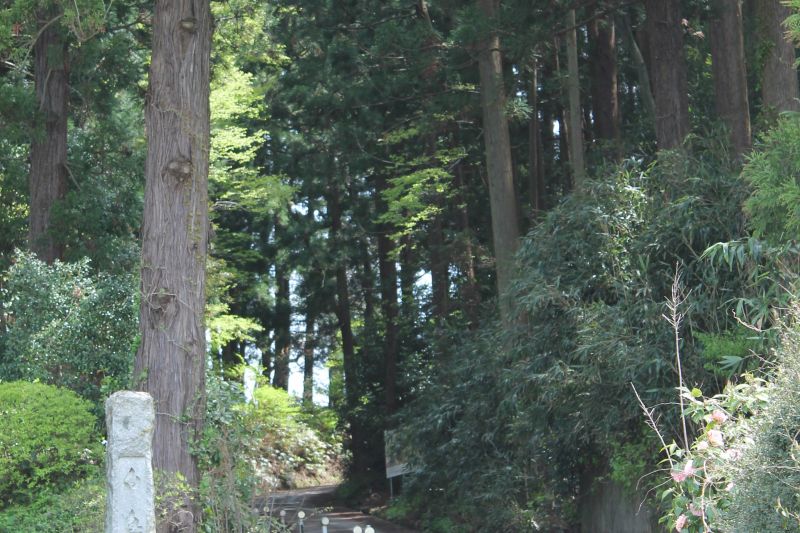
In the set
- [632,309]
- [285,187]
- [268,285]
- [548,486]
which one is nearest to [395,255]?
[285,187]

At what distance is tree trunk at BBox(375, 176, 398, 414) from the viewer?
2662 cm

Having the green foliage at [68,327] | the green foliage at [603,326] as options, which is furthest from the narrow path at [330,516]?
the green foliage at [603,326]

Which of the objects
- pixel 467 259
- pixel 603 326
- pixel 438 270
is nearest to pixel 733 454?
pixel 603 326

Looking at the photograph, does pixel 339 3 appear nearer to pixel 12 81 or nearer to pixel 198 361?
pixel 12 81

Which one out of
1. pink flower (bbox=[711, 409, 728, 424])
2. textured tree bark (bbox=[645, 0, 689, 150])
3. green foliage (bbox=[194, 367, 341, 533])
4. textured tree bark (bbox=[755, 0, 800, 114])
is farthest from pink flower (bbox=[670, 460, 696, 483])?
textured tree bark (bbox=[645, 0, 689, 150])

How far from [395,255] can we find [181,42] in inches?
691

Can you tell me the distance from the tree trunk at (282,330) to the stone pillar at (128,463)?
26395 mm

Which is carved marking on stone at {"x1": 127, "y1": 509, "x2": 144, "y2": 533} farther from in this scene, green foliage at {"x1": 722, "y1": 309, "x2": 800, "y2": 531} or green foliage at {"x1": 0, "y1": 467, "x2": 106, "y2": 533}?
green foliage at {"x1": 722, "y1": 309, "x2": 800, "y2": 531}

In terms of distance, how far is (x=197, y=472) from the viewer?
11016 millimetres

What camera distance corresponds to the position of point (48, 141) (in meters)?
17.7

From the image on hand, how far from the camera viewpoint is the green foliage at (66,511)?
980 centimetres

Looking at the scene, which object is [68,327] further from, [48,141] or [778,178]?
[778,178]

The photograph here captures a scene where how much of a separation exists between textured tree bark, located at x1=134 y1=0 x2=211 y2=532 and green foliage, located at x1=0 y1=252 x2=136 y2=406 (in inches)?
131

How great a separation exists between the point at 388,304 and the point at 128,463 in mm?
21669
